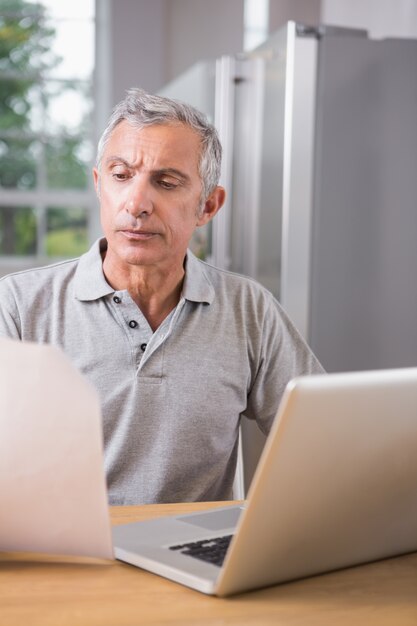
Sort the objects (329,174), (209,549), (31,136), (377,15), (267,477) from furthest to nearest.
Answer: (31,136)
(377,15)
(329,174)
(209,549)
(267,477)

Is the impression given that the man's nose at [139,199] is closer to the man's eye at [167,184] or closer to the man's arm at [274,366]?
the man's eye at [167,184]

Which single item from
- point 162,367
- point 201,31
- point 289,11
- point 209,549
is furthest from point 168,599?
point 201,31

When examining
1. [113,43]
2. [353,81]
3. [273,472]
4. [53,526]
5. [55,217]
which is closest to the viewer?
[273,472]

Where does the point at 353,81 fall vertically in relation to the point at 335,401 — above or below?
above

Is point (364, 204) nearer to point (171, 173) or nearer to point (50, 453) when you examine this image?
point (171, 173)

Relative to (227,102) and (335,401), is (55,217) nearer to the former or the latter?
(227,102)

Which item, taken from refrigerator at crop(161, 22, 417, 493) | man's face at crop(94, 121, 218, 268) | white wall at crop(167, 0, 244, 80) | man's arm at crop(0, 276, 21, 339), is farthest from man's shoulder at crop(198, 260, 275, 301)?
white wall at crop(167, 0, 244, 80)

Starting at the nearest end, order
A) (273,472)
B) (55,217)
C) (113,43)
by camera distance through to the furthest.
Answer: (273,472)
(113,43)
(55,217)

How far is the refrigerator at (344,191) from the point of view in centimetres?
245

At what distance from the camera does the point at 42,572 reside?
0.90m

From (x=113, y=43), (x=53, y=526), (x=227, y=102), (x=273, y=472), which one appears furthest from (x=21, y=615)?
(x=113, y=43)

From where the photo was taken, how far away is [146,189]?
1502 millimetres

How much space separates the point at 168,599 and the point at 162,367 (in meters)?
0.68

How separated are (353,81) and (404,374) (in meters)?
1.82
